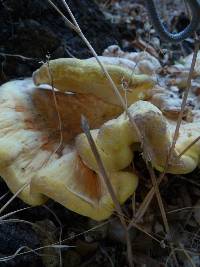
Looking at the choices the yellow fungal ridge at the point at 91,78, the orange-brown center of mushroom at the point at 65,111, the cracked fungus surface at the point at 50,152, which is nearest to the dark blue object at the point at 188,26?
the yellow fungal ridge at the point at 91,78

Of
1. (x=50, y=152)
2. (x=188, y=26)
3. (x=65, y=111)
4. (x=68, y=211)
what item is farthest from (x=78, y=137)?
(x=188, y=26)

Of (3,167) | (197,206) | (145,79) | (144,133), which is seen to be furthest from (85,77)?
(197,206)

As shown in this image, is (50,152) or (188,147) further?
(50,152)

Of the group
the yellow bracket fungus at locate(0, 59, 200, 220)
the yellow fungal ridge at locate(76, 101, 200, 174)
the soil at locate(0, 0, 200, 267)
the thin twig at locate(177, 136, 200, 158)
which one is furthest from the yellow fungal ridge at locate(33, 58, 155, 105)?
the thin twig at locate(177, 136, 200, 158)

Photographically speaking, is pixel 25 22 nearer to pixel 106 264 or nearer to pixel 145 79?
pixel 145 79

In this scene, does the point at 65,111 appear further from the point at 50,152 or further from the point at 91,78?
the point at 91,78

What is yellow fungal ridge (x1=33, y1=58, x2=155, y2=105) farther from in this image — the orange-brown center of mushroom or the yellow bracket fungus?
the orange-brown center of mushroom

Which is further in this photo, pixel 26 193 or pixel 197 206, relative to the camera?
pixel 197 206
